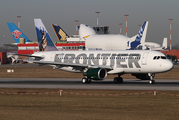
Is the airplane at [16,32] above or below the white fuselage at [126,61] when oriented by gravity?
above

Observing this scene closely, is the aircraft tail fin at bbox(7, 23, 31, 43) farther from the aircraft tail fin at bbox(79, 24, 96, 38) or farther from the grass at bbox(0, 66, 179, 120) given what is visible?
the grass at bbox(0, 66, 179, 120)

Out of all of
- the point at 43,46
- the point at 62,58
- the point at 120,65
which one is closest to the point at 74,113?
the point at 120,65

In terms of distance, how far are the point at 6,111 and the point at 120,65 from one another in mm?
24501

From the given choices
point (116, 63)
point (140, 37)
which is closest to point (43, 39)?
point (116, 63)

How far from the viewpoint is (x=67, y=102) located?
26.2m

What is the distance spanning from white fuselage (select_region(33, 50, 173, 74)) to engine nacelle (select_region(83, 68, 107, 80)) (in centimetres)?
137

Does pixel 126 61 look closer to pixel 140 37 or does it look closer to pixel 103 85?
pixel 103 85

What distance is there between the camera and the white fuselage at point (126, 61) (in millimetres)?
42062

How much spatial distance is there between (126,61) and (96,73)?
15.2 ft

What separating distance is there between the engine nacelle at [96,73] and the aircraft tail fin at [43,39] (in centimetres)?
1426

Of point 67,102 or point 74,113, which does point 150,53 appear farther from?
point 74,113

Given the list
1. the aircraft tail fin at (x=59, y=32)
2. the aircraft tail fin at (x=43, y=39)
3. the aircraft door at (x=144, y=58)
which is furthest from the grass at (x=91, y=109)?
the aircraft tail fin at (x=59, y=32)

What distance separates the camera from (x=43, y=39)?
56250 millimetres

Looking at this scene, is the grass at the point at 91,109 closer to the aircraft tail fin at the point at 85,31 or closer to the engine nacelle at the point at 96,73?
the engine nacelle at the point at 96,73
